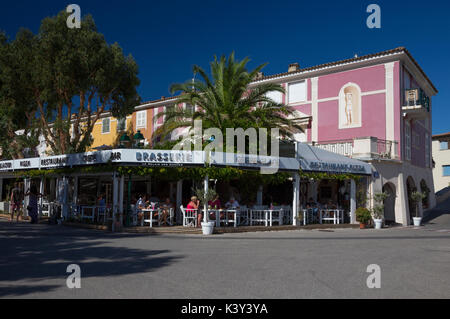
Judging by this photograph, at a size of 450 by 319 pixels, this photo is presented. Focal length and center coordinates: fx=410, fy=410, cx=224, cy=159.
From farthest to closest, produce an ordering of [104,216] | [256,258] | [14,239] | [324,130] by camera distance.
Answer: [324,130] < [104,216] < [14,239] < [256,258]

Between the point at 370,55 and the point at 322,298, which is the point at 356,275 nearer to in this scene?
the point at 322,298

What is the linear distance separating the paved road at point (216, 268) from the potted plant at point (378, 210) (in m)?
7.74

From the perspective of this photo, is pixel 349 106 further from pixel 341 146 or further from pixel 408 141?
pixel 408 141

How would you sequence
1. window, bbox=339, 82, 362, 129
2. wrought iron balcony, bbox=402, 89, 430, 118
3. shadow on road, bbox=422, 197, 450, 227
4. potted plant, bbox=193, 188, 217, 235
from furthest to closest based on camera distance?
shadow on road, bbox=422, 197, 450, 227, window, bbox=339, 82, 362, 129, wrought iron balcony, bbox=402, 89, 430, 118, potted plant, bbox=193, 188, 217, 235

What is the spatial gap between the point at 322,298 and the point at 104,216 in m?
12.3

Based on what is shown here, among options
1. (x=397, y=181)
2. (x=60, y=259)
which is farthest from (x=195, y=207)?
(x=397, y=181)

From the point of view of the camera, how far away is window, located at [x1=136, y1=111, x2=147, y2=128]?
110ft

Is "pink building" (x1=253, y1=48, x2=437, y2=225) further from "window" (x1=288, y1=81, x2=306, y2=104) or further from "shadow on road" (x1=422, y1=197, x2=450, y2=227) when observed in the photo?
"shadow on road" (x1=422, y1=197, x2=450, y2=227)

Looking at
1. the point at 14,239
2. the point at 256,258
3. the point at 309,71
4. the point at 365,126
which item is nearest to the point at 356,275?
the point at 256,258

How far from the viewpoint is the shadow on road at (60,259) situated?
6.26m

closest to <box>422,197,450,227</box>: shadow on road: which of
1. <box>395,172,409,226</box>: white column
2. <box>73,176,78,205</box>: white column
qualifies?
<box>395,172,409,226</box>: white column

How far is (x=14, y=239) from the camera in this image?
436 inches

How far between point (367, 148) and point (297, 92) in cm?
714

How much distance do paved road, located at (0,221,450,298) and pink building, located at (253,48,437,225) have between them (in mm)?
10663
